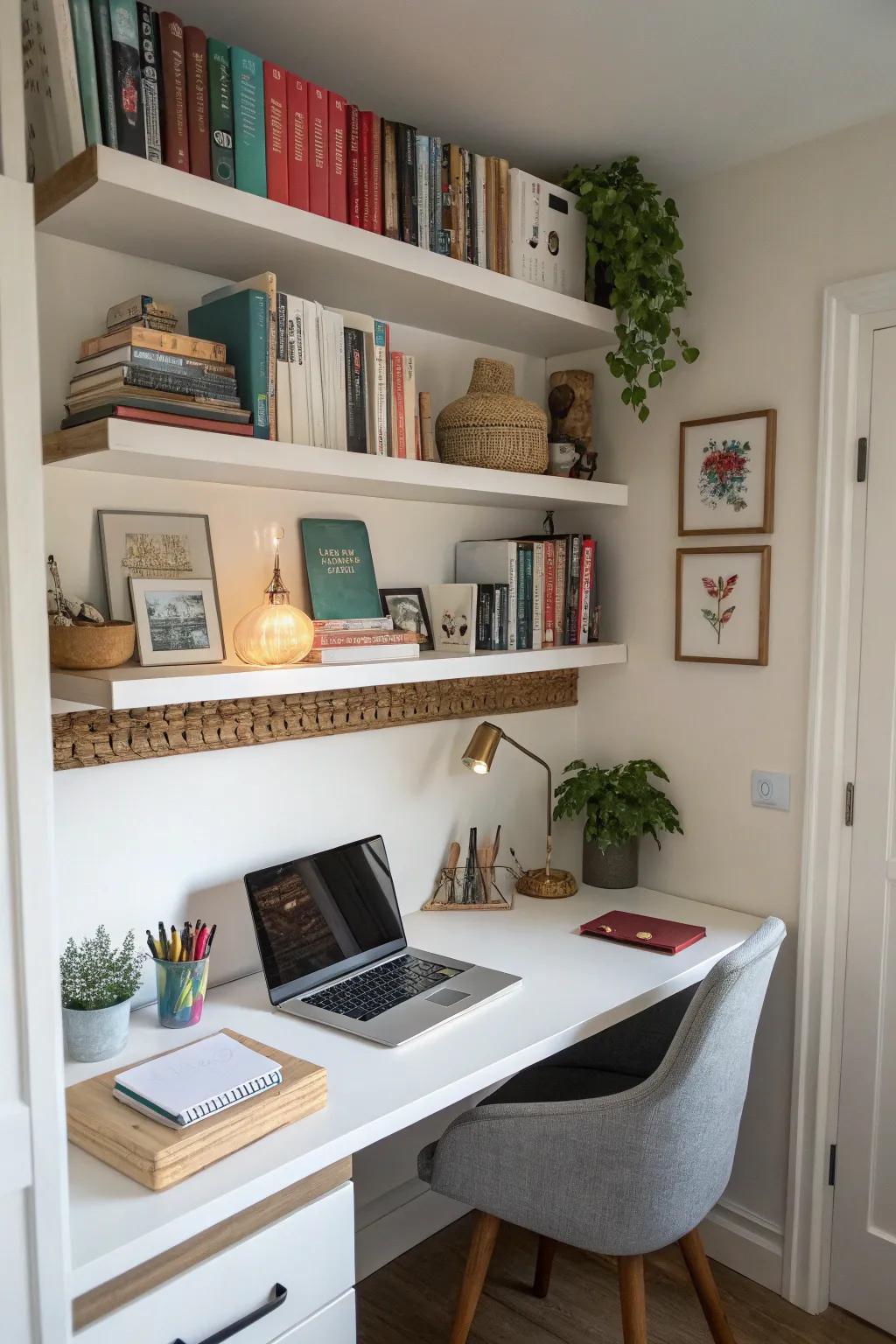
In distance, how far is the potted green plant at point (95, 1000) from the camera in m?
1.55

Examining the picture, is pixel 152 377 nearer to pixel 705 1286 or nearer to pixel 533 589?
pixel 533 589

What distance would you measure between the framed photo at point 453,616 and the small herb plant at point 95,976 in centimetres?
95

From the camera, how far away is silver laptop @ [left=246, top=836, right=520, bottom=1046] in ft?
5.69

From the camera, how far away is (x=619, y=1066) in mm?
2088

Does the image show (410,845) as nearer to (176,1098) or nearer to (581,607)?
(581,607)

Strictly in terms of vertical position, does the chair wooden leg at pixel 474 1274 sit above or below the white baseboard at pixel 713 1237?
above

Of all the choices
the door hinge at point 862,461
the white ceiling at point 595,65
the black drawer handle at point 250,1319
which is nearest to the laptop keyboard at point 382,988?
the black drawer handle at point 250,1319

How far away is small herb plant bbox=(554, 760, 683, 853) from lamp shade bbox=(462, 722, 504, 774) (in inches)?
10.3

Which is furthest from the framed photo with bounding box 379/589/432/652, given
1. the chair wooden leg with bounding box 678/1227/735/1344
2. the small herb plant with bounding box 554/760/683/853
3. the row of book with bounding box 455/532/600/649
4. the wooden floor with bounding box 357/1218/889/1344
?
the wooden floor with bounding box 357/1218/889/1344

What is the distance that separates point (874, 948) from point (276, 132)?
1949 mm

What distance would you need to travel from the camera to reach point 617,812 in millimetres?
2365

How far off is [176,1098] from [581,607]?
1.50m

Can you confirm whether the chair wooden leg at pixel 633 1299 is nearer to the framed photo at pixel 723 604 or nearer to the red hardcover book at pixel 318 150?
the framed photo at pixel 723 604

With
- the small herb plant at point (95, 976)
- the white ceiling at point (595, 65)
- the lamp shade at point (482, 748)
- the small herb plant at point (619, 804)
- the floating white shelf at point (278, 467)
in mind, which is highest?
the white ceiling at point (595, 65)
